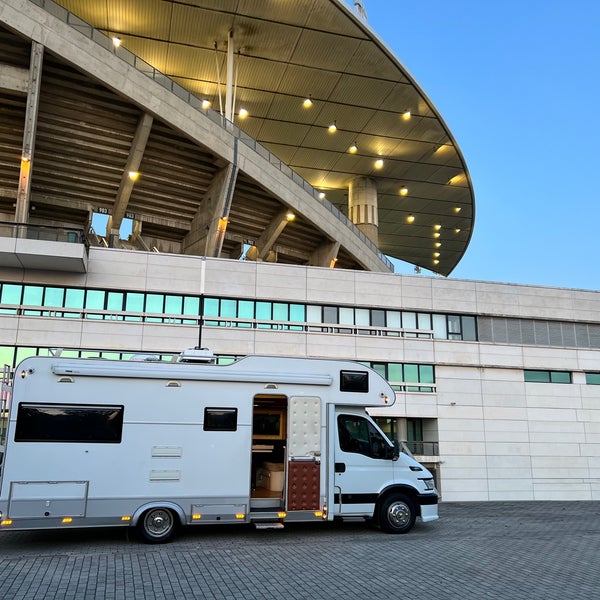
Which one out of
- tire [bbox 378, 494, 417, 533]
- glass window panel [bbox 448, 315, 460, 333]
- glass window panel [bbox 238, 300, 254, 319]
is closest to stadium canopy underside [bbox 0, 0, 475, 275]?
glass window panel [bbox 238, 300, 254, 319]

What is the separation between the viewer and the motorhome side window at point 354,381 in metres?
10.7

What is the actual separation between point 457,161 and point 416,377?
1974 cm

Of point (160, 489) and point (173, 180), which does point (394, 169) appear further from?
point (160, 489)

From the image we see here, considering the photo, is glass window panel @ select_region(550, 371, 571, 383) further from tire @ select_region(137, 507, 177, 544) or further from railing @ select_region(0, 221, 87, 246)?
railing @ select_region(0, 221, 87, 246)

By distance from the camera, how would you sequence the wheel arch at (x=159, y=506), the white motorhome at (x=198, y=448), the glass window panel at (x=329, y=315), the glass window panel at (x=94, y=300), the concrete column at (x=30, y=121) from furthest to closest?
the concrete column at (x=30, y=121) < the glass window panel at (x=329, y=315) < the glass window panel at (x=94, y=300) < the wheel arch at (x=159, y=506) < the white motorhome at (x=198, y=448)

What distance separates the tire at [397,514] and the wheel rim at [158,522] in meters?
3.94

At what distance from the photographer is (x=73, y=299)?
17.4 meters

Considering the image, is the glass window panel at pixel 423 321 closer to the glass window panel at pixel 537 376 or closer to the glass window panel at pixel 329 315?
the glass window panel at pixel 329 315

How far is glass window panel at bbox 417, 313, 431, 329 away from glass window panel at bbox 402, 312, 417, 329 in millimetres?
153

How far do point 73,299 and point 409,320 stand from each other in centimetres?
1137

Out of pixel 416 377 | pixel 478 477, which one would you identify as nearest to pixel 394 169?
pixel 416 377

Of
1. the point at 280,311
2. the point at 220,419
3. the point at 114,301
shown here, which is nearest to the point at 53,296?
the point at 114,301

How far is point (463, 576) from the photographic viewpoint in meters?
7.62

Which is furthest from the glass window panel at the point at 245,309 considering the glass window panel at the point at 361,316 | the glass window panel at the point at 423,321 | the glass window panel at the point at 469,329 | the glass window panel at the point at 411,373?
the glass window panel at the point at 469,329
